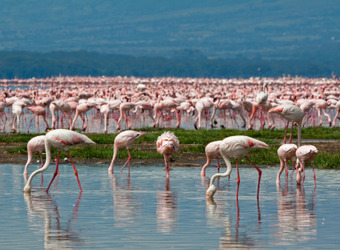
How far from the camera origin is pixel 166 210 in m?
10.9

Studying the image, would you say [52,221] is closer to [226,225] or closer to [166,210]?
[166,210]

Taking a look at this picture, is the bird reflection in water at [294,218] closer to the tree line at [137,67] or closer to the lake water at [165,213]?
the lake water at [165,213]

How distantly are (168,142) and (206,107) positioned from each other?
51.7 feet

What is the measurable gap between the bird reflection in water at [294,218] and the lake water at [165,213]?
0.01 meters

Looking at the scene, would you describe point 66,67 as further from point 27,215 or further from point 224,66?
point 27,215

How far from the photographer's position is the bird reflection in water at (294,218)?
911 cm

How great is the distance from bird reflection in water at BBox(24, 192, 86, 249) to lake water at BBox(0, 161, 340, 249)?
0.01 meters

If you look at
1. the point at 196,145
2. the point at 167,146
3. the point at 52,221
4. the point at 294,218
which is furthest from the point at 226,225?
the point at 196,145

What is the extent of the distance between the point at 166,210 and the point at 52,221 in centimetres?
150

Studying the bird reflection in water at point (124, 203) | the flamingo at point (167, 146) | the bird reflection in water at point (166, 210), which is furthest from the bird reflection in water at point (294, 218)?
the flamingo at point (167, 146)

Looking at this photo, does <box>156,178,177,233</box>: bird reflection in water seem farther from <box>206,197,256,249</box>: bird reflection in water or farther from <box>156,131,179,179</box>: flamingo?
<box>156,131,179,179</box>: flamingo

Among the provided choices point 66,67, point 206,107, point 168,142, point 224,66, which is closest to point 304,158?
point 168,142

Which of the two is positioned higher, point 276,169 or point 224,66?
point 224,66

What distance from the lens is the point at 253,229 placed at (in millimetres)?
9562
